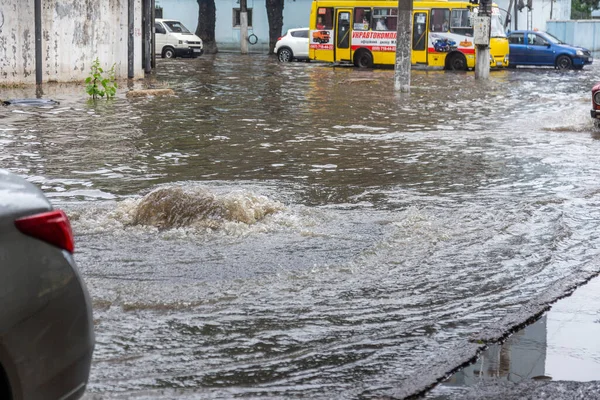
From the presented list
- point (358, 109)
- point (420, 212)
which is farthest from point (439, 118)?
point (420, 212)

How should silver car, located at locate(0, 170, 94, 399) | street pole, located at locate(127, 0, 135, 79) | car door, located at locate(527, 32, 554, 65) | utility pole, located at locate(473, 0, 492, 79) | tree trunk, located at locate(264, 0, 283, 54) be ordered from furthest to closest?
tree trunk, located at locate(264, 0, 283, 54), car door, located at locate(527, 32, 554, 65), utility pole, located at locate(473, 0, 492, 79), street pole, located at locate(127, 0, 135, 79), silver car, located at locate(0, 170, 94, 399)

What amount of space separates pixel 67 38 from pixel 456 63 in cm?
1546

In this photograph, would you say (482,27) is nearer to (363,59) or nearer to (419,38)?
(419,38)

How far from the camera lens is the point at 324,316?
5844 millimetres

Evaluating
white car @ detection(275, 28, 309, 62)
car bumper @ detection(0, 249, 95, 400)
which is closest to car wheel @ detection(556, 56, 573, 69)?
white car @ detection(275, 28, 309, 62)

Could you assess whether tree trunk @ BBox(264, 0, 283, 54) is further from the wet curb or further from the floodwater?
the wet curb

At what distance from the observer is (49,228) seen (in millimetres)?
3516

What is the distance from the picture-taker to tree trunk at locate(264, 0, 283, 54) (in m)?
48.8

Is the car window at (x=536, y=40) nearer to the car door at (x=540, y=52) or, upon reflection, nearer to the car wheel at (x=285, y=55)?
the car door at (x=540, y=52)

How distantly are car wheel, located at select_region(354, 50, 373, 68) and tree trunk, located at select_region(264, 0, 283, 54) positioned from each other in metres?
11.6

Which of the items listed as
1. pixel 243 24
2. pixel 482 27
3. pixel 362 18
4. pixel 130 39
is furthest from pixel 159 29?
pixel 482 27

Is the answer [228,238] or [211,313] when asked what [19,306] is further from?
[228,238]

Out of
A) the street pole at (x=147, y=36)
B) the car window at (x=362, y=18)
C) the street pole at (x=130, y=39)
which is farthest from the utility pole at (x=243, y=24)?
the street pole at (x=130, y=39)

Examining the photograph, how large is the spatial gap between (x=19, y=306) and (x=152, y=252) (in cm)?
405
